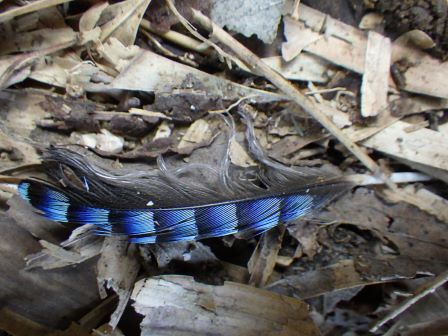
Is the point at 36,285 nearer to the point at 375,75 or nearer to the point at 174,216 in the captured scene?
the point at 174,216

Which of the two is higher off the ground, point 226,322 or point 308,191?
point 308,191

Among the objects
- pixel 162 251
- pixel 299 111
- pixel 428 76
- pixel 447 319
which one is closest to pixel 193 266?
pixel 162 251

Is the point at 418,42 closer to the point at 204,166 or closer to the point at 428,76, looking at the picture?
the point at 428,76

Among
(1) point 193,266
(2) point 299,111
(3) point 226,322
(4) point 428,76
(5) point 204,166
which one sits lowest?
(3) point 226,322

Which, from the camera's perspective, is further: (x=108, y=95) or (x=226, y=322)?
(x=108, y=95)

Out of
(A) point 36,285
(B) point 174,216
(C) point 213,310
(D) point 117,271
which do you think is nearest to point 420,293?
(C) point 213,310
